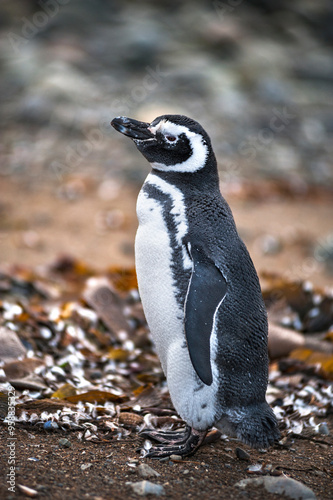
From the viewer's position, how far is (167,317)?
2.67 metres

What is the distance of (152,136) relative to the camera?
9.26ft

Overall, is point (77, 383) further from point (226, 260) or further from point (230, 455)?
point (226, 260)

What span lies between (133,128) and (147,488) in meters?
1.53

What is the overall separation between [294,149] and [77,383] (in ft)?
26.5

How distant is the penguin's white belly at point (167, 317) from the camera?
261 centimetres

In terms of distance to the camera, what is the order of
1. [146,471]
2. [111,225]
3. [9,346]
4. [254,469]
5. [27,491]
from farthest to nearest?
1. [111,225]
2. [9,346]
3. [254,469]
4. [146,471]
5. [27,491]

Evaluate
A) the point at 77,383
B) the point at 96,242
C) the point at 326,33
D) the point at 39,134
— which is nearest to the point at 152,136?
the point at 77,383

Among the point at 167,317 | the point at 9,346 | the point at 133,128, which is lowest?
the point at 9,346

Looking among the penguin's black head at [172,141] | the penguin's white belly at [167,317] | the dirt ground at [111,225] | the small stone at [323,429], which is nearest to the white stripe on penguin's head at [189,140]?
the penguin's black head at [172,141]

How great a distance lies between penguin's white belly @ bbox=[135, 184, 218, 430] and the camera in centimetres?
261

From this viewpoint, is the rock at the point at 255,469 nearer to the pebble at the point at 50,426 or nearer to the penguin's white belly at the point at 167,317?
the penguin's white belly at the point at 167,317

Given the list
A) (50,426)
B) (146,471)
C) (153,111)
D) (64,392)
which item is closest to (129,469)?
(146,471)

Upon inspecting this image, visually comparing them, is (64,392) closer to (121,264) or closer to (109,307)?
(109,307)

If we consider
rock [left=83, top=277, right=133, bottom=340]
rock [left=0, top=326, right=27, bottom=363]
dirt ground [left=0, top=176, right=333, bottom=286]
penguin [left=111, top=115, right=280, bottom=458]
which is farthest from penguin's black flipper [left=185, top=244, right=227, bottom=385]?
dirt ground [left=0, top=176, right=333, bottom=286]
